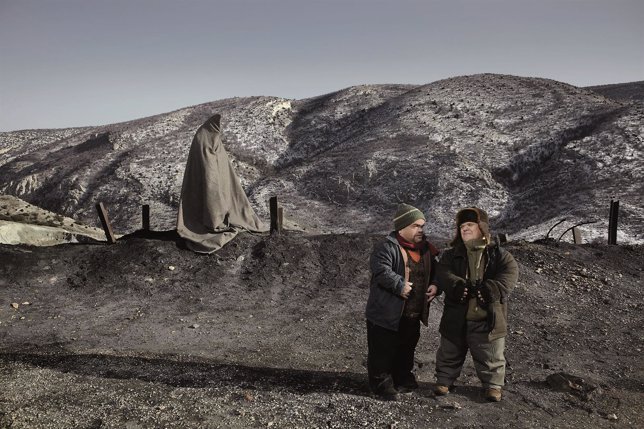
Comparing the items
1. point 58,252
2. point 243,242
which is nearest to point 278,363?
point 243,242

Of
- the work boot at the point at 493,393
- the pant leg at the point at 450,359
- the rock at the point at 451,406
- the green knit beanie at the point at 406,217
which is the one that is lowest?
the rock at the point at 451,406

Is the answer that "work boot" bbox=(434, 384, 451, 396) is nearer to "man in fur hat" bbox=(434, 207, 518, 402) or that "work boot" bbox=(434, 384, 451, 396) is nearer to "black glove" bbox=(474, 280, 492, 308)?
"man in fur hat" bbox=(434, 207, 518, 402)

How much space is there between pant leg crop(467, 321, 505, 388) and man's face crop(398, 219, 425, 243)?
43.2 inches

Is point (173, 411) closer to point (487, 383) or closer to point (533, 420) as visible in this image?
point (487, 383)

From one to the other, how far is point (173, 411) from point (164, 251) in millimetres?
7618

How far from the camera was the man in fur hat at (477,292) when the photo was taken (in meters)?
5.04

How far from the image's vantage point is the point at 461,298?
5.04 meters

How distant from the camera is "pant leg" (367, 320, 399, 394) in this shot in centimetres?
525

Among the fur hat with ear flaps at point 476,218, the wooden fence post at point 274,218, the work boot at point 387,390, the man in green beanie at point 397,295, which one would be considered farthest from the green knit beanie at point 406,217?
the wooden fence post at point 274,218

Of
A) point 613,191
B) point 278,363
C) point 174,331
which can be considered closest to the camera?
point 278,363

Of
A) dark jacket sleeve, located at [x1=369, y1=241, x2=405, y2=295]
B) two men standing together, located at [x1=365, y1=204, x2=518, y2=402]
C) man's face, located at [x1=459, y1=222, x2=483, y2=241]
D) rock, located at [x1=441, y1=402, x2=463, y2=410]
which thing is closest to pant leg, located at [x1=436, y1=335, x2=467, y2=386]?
two men standing together, located at [x1=365, y1=204, x2=518, y2=402]

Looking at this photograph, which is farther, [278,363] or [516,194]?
[516,194]

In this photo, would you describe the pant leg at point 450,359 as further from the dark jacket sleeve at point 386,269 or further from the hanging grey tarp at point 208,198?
the hanging grey tarp at point 208,198

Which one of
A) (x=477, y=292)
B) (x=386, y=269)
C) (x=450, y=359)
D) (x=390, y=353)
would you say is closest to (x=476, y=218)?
(x=477, y=292)
